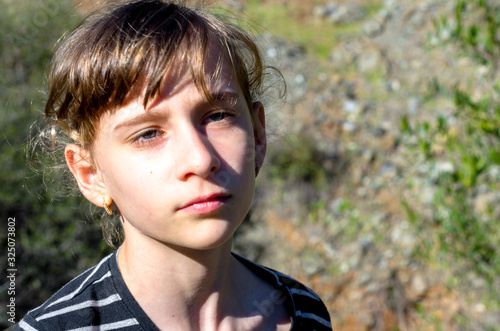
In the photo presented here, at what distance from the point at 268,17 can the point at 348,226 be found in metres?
3.18

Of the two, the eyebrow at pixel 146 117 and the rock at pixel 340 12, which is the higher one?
the eyebrow at pixel 146 117

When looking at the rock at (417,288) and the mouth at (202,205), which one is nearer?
the mouth at (202,205)

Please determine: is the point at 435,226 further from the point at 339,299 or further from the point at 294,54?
the point at 294,54

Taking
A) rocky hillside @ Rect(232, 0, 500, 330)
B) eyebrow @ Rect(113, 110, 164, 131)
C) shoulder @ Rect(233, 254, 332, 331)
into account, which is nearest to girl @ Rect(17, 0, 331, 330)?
eyebrow @ Rect(113, 110, 164, 131)

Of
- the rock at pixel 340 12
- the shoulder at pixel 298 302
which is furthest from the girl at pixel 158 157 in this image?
the rock at pixel 340 12

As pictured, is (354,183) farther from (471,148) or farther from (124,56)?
(124,56)

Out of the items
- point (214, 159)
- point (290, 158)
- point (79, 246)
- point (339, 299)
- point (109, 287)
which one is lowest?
point (339, 299)

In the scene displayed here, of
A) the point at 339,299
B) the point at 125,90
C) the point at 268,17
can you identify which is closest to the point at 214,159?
the point at 125,90

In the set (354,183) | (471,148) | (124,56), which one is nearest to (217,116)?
(124,56)

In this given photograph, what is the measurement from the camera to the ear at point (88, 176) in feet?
4.21

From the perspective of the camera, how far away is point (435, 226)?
4035 mm

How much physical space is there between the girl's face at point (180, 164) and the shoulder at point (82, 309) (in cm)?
18

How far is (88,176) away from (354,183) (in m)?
3.66

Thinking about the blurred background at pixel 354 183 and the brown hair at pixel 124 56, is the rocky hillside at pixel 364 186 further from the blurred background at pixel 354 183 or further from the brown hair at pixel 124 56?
the brown hair at pixel 124 56
